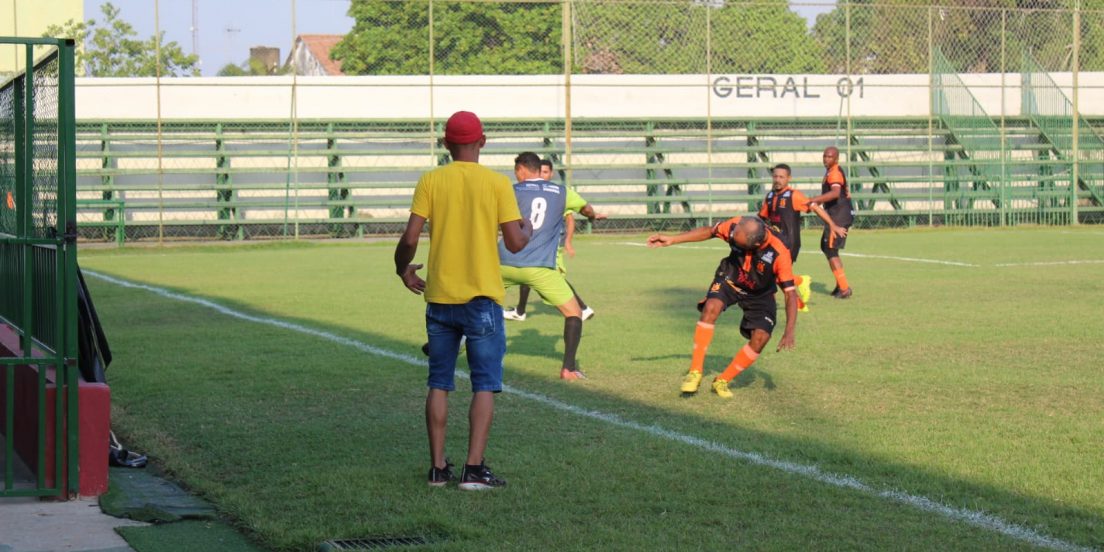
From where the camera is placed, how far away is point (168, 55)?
51.6 m

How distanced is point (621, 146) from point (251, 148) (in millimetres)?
8763

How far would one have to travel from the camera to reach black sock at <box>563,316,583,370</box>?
1039 centimetres

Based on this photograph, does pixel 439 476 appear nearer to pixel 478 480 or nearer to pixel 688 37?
pixel 478 480

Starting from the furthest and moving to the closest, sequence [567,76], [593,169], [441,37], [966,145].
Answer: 1. [966,145]
2. [441,37]
3. [593,169]
4. [567,76]

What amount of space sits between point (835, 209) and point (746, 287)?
926 cm

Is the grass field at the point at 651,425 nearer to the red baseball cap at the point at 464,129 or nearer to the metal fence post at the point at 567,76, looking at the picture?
the red baseball cap at the point at 464,129

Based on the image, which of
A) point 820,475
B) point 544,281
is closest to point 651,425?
point 820,475

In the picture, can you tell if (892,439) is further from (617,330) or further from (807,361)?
(617,330)

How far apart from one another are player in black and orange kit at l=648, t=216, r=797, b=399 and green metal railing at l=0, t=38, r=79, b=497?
12.7 ft

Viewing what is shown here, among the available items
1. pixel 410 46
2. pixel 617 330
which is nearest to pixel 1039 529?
pixel 617 330

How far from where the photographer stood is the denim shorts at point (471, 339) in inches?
265

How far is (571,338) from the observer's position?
1044 centimetres

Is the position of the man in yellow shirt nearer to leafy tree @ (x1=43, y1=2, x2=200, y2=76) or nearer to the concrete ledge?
the concrete ledge

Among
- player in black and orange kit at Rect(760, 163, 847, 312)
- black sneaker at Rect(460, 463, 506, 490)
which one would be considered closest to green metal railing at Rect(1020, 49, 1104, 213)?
player in black and orange kit at Rect(760, 163, 847, 312)
